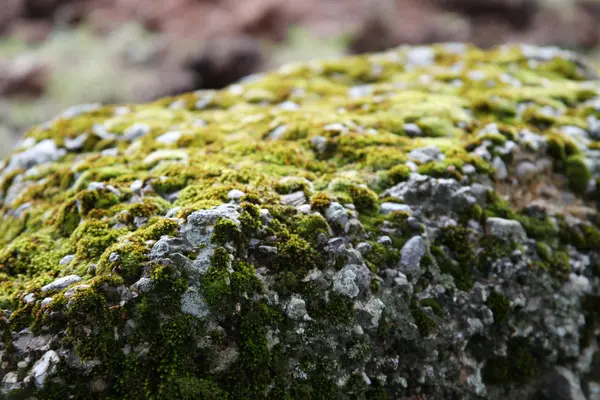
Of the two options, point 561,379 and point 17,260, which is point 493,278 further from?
point 17,260

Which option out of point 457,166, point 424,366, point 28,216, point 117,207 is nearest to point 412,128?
point 457,166

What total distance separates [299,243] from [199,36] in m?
15.0

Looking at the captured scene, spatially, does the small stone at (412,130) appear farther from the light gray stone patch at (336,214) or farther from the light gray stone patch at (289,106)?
the light gray stone patch at (336,214)

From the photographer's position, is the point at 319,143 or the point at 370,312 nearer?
the point at 370,312

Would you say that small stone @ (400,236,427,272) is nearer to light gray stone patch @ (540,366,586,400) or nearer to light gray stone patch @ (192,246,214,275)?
light gray stone patch @ (192,246,214,275)

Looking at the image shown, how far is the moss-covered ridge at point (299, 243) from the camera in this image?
11.4ft

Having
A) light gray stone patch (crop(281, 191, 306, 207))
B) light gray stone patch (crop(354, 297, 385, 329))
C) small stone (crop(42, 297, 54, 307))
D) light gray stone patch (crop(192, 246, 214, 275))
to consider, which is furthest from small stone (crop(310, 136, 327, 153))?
small stone (crop(42, 297, 54, 307))

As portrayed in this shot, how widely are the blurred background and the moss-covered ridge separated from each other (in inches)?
365

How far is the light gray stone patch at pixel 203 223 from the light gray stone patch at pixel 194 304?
41 centimetres

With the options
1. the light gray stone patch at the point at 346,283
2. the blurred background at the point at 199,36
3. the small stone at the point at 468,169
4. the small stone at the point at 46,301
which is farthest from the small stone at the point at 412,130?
the blurred background at the point at 199,36

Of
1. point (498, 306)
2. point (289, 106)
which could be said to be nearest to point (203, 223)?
point (498, 306)

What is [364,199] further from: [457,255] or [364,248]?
[457,255]

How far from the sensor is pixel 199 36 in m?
17.2

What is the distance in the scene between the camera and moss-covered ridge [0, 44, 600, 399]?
348cm
